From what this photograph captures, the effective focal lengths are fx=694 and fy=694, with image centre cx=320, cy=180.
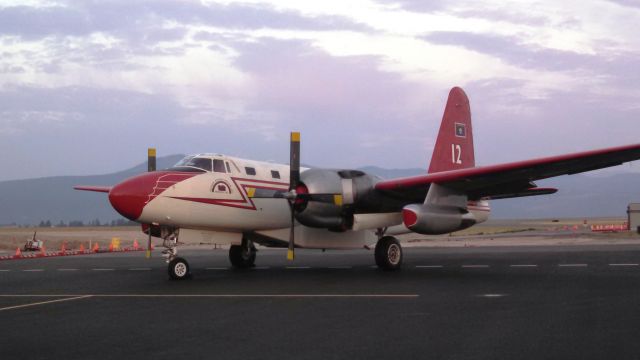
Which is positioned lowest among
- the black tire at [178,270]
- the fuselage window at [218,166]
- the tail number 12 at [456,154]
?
the black tire at [178,270]

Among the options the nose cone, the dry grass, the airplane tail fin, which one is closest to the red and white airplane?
the nose cone

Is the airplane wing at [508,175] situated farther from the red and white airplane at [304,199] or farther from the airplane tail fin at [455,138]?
the airplane tail fin at [455,138]

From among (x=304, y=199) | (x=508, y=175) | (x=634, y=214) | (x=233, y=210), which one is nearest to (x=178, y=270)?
(x=233, y=210)

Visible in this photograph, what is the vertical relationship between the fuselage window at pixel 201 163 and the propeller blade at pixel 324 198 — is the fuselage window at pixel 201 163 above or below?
above

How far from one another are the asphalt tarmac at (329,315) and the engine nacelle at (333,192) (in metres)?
1.59

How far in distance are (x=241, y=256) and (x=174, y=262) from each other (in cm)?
443

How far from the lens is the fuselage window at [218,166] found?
19.2 metres

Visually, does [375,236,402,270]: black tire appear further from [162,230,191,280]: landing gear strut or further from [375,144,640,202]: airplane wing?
[162,230,191,280]: landing gear strut

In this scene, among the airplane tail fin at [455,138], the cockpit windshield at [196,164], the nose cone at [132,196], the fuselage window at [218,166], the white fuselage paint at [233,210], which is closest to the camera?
the nose cone at [132,196]

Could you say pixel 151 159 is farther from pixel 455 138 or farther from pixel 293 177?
pixel 455 138

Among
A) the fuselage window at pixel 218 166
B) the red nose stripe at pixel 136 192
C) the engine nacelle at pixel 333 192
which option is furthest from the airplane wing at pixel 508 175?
the red nose stripe at pixel 136 192

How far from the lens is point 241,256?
22.1 m

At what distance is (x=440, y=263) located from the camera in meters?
23.6

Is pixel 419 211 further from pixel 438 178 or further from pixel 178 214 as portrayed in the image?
pixel 178 214
